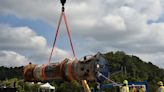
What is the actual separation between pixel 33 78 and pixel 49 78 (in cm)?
142

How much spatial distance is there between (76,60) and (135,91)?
570 cm

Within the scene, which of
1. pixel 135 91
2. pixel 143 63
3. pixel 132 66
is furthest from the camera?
pixel 143 63

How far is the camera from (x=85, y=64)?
16.2 meters

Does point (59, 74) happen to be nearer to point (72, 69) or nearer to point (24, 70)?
point (72, 69)

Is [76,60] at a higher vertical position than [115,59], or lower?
lower

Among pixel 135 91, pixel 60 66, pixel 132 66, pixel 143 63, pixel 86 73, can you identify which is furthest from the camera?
pixel 143 63

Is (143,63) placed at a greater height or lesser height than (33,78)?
greater

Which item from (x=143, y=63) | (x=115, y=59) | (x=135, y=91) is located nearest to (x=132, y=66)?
(x=115, y=59)

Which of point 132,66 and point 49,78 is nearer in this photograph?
point 49,78

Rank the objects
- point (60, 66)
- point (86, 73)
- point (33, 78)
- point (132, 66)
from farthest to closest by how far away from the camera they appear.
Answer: point (132, 66)
point (33, 78)
point (60, 66)
point (86, 73)

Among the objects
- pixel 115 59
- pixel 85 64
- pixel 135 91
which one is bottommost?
pixel 135 91

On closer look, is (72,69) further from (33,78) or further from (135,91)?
(135,91)

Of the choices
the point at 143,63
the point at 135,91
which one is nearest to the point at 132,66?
the point at 143,63

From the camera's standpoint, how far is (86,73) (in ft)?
53.1
